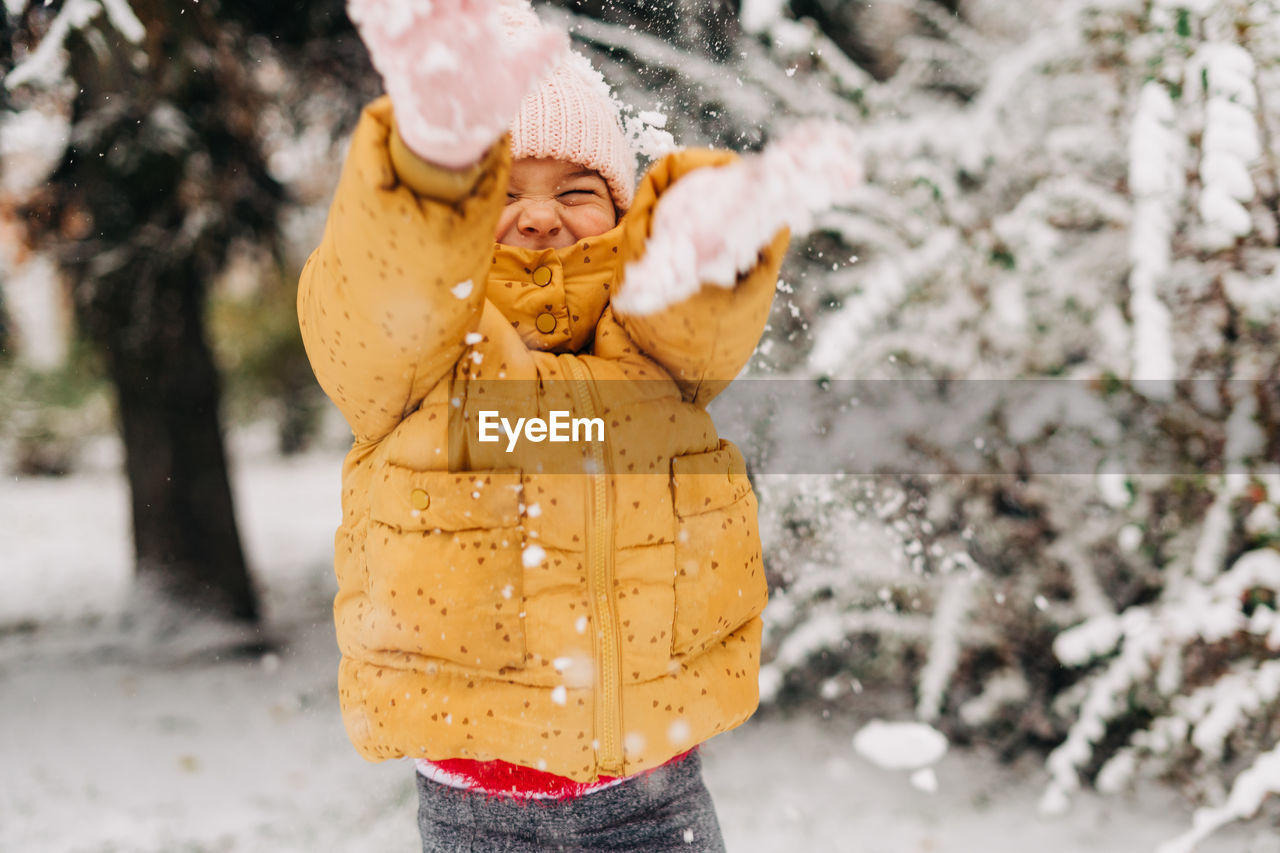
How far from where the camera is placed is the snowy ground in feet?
7.61

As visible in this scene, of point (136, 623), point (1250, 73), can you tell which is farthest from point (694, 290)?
point (136, 623)

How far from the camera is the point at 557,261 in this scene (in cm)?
105

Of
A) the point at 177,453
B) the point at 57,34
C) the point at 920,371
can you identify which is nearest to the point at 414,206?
the point at 57,34

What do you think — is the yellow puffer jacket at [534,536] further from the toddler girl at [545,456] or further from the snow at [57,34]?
the snow at [57,34]

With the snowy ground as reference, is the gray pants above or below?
above

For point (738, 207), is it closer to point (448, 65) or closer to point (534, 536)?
point (448, 65)

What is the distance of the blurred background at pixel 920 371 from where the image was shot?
6.34 ft

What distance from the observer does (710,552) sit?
3.41 feet

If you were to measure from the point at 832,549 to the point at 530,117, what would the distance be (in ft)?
5.36

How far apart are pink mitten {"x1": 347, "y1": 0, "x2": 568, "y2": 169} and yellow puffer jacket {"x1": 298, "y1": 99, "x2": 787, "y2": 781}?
0.20 meters

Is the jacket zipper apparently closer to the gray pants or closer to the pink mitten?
the gray pants

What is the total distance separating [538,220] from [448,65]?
393 millimetres

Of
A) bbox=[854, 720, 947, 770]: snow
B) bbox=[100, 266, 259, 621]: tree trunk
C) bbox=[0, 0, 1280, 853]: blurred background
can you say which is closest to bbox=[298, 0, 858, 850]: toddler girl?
bbox=[0, 0, 1280, 853]: blurred background

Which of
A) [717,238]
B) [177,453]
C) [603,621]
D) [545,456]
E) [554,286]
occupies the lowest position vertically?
[177,453]
